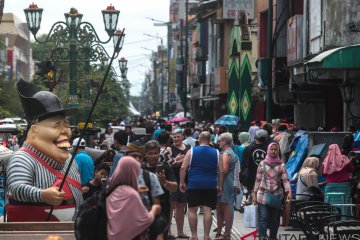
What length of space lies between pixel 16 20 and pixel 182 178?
129 metres

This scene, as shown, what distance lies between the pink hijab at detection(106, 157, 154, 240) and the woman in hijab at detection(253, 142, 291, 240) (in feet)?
22.1

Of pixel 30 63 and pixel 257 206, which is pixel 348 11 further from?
pixel 30 63

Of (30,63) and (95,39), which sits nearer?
(95,39)

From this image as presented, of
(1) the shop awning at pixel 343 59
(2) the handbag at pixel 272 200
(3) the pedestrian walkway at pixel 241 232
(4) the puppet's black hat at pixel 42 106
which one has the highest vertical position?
(1) the shop awning at pixel 343 59

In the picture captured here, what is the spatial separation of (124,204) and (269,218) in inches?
277

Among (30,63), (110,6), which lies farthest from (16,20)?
(110,6)

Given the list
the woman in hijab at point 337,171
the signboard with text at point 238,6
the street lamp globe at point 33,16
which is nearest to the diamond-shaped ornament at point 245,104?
the street lamp globe at point 33,16

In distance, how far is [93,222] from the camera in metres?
8.72

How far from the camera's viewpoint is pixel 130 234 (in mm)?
8664

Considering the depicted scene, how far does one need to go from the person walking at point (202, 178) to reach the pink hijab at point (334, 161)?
198 cm

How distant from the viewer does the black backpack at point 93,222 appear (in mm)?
8719

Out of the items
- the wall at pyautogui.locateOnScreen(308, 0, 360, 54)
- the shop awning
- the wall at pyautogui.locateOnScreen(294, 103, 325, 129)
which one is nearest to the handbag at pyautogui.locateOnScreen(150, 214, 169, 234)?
the shop awning

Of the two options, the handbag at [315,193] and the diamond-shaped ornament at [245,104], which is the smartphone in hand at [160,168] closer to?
the handbag at [315,193]

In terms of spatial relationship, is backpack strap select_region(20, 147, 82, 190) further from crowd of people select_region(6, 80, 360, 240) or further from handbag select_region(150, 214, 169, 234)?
handbag select_region(150, 214, 169, 234)
